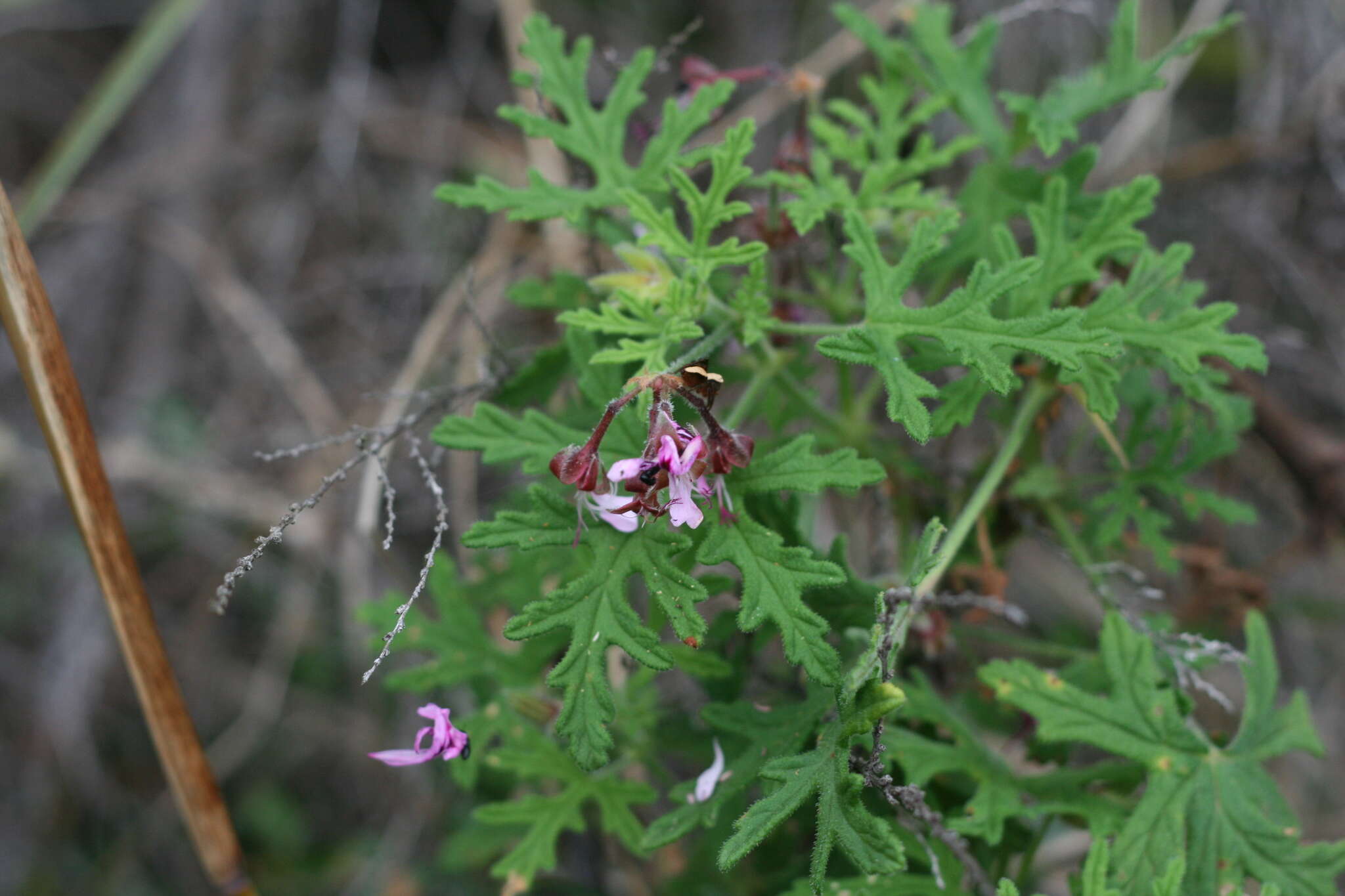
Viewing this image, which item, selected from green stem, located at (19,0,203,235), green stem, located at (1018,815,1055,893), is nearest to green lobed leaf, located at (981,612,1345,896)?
green stem, located at (1018,815,1055,893)

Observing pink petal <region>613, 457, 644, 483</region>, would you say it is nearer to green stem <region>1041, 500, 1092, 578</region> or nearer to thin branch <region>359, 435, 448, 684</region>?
thin branch <region>359, 435, 448, 684</region>

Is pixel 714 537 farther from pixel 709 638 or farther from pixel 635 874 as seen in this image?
pixel 635 874

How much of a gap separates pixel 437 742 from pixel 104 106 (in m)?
2.33

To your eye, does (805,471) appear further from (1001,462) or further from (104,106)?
(104,106)

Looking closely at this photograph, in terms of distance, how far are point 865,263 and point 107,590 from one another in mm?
1509

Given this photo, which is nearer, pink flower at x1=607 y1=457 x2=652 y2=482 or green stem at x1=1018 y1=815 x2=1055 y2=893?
pink flower at x1=607 y1=457 x2=652 y2=482

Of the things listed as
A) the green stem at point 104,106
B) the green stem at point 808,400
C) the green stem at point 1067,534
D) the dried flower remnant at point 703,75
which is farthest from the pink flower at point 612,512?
the green stem at point 104,106

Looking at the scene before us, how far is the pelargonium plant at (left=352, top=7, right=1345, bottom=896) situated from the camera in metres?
1.38

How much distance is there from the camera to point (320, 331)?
147 inches

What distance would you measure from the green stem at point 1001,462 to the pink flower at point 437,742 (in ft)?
2.41

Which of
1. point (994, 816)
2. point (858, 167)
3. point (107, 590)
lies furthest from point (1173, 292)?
point (107, 590)

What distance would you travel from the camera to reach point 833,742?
4.55ft

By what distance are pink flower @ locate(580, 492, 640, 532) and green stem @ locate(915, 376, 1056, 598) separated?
498mm

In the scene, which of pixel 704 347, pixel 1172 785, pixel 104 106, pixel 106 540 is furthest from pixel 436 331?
pixel 1172 785
